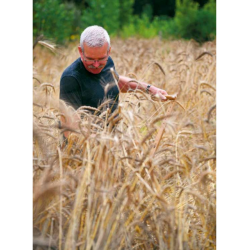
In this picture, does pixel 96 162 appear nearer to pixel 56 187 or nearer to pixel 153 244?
pixel 56 187

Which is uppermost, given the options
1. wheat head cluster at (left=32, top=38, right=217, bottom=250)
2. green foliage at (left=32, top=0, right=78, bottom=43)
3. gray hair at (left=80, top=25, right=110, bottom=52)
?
green foliage at (left=32, top=0, right=78, bottom=43)

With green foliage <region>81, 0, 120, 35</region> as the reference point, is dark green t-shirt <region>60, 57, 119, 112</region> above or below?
below

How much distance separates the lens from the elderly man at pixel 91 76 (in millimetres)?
2139

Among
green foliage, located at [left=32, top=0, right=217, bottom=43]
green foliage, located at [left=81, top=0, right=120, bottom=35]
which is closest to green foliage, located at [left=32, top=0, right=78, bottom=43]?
green foliage, located at [left=32, top=0, right=217, bottom=43]

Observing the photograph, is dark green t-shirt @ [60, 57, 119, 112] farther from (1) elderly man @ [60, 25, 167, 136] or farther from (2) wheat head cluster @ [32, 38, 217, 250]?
(2) wheat head cluster @ [32, 38, 217, 250]

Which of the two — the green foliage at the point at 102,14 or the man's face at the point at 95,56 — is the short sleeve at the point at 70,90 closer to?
the man's face at the point at 95,56

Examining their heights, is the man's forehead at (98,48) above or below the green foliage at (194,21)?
below

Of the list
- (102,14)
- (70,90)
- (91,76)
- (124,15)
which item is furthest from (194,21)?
(70,90)

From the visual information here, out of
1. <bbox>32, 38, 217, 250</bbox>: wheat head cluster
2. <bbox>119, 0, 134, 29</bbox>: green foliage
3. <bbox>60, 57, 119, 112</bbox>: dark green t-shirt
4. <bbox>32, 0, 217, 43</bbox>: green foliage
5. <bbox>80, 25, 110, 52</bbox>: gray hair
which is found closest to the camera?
<bbox>32, 38, 217, 250</bbox>: wheat head cluster

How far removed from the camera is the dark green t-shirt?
88.0 inches

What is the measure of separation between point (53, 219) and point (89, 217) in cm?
14

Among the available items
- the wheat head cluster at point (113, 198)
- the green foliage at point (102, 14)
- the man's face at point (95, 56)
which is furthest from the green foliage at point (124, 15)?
the wheat head cluster at point (113, 198)

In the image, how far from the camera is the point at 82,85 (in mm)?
2293

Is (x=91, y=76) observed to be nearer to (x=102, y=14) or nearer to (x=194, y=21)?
(x=194, y=21)
